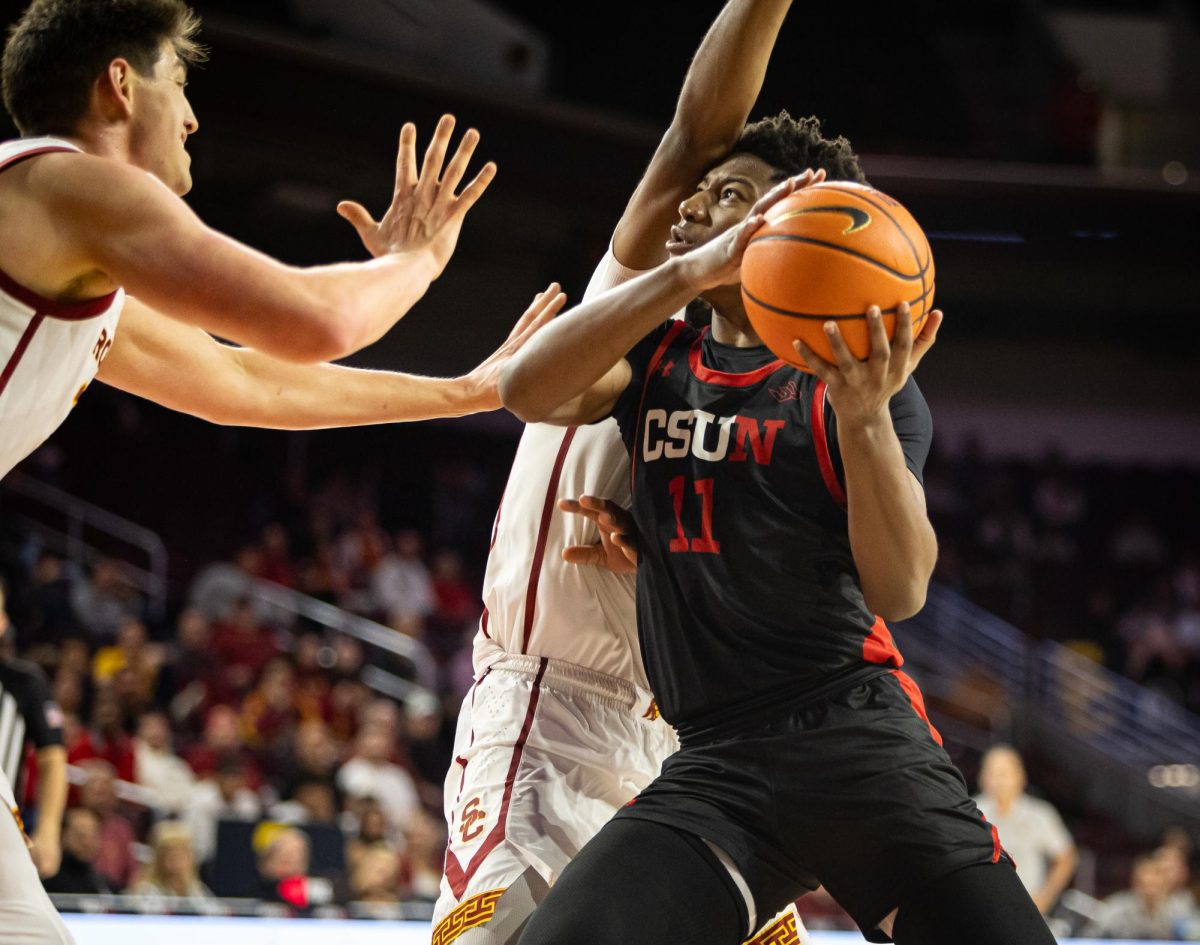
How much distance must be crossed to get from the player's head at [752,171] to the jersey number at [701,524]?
475 mm

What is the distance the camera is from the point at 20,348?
2.40 m

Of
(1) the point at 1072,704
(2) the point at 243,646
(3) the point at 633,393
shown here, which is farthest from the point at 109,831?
(1) the point at 1072,704

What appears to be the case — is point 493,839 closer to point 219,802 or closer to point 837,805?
point 837,805

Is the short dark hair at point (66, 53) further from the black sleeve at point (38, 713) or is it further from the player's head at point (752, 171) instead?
the black sleeve at point (38, 713)

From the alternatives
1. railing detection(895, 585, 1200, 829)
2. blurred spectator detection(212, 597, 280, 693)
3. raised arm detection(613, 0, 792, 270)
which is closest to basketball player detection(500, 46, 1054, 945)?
raised arm detection(613, 0, 792, 270)

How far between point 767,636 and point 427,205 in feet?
3.76

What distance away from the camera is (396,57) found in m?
12.5

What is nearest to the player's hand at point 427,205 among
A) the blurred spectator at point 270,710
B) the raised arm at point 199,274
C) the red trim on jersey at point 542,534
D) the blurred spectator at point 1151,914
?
the raised arm at point 199,274

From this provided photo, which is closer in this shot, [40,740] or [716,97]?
[716,97]

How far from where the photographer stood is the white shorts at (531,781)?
275 centimetres

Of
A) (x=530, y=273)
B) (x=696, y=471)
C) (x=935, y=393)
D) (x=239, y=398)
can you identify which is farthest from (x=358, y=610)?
(x=696, y=471)

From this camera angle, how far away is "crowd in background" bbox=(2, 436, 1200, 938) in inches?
316

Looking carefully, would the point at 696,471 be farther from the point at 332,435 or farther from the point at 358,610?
the point at 332,435

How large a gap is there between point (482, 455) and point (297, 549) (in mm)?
3025
